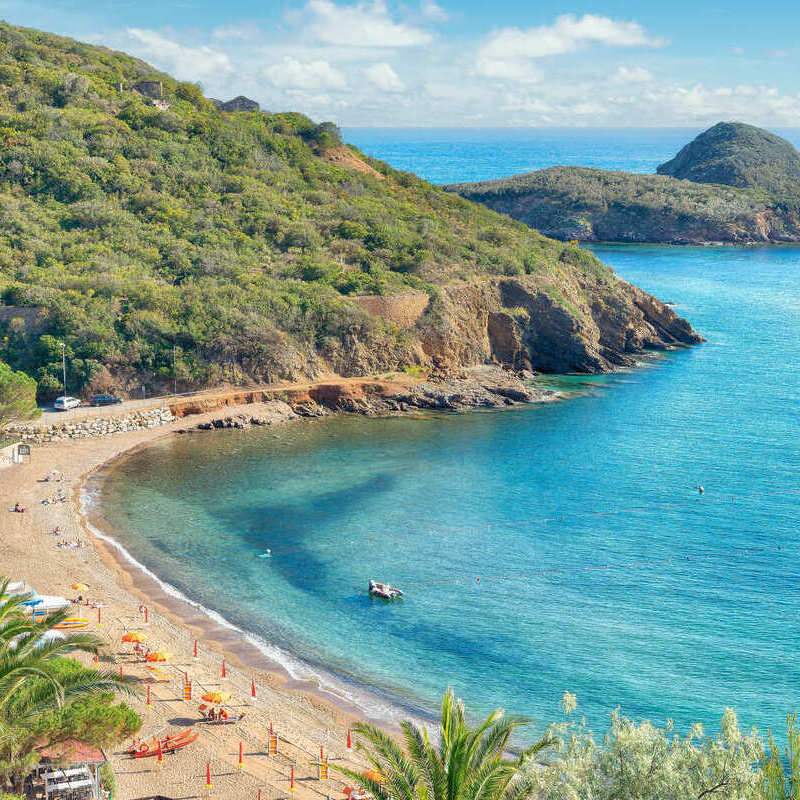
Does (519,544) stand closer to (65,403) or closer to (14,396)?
(14,396)

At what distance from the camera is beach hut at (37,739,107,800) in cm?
2475

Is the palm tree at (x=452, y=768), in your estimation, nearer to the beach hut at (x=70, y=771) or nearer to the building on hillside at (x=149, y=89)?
the beach hut at (x=70, y=771)

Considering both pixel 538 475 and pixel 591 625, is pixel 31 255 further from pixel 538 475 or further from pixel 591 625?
pixel 591 625

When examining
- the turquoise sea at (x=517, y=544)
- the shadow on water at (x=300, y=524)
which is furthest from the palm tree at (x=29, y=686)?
the shadow on water at (x=300, y=524)

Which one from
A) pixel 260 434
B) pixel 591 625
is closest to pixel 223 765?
pixel 591 625

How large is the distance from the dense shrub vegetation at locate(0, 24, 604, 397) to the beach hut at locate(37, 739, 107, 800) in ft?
144

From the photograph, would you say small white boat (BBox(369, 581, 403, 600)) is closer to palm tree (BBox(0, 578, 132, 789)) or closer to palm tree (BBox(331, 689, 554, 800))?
palm tree (BBox(0, 578, 132, 789))

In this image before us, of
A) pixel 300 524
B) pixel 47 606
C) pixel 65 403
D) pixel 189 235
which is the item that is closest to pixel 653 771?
pixel 47 606

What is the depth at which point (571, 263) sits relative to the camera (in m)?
95.9

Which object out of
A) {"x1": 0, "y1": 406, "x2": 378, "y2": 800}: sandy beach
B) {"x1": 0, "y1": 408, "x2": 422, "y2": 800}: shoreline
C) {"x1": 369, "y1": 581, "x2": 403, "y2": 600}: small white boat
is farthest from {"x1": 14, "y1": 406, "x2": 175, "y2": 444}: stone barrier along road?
{"x1": 369, "y1": 581, "x2": 403, "y2": 600}: small white boat

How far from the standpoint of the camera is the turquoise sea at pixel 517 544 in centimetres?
3591

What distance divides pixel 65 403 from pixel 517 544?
33775 millimetres

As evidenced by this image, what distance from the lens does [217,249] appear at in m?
82.6

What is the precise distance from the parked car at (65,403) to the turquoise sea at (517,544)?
24.9ft
